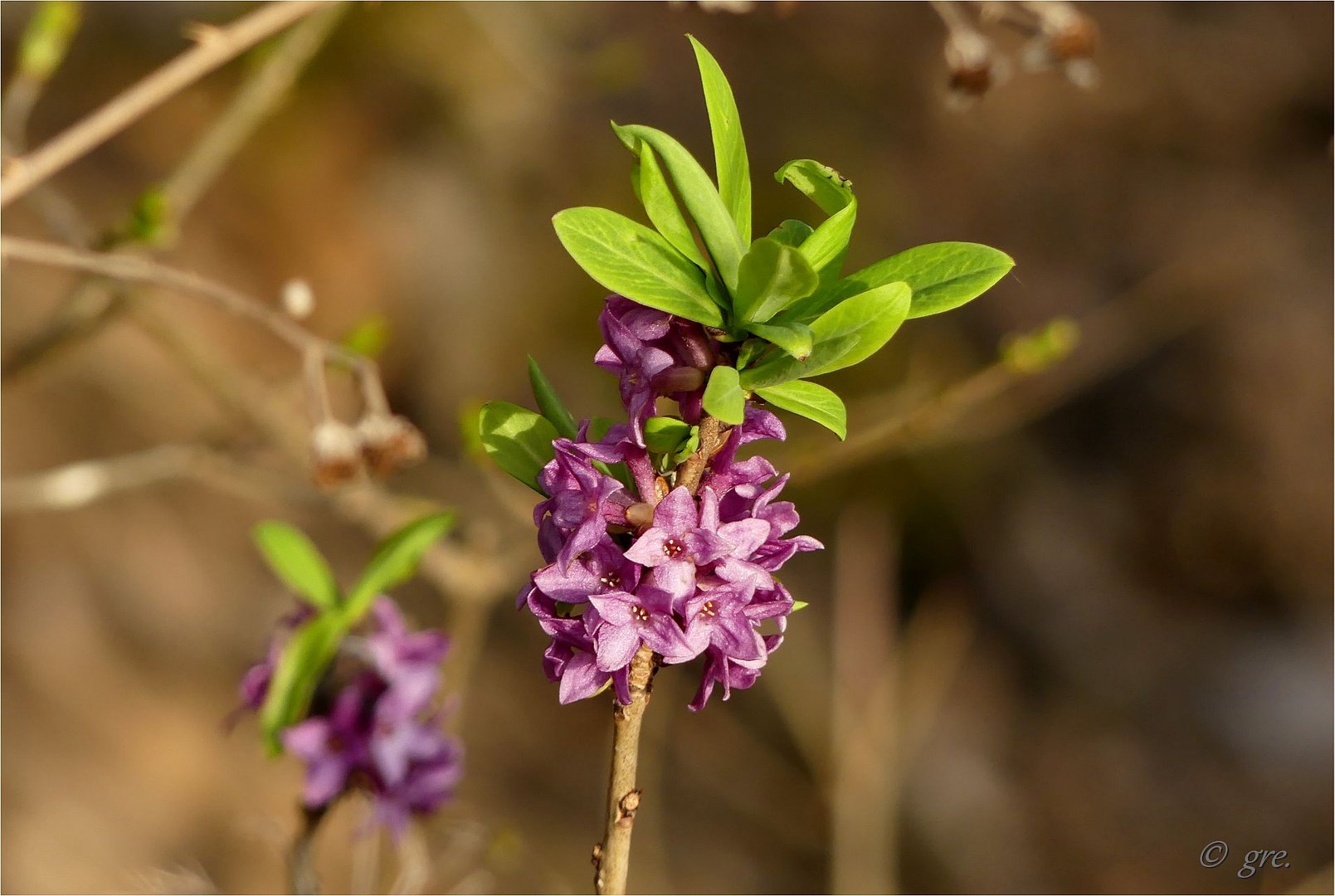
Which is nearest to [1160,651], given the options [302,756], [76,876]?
[302,756]

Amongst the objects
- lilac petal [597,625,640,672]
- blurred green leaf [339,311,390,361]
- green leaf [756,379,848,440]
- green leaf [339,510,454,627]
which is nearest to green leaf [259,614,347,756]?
green leaf [339,510,454,627]

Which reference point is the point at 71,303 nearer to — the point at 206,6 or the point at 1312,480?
the point at 206,6

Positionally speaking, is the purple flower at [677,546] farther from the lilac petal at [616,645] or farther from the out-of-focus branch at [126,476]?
the out-of-focus branch at [126,476]

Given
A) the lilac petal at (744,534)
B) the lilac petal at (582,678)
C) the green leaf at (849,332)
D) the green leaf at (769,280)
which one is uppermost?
the green leaf at (769,280)

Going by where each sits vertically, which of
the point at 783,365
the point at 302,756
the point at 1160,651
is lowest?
the point at 302,756

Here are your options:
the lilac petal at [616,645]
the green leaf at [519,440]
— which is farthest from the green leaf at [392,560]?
the lilac petal at [616,645]
